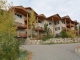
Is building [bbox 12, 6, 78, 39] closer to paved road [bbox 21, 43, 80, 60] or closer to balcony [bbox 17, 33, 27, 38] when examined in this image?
balcony [bbox 17, 33, 27, 38]

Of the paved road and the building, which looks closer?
the paved road

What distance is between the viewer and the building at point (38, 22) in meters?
40.8

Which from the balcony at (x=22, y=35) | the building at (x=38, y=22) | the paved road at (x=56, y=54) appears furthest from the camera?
the building at (x=38, y=22)

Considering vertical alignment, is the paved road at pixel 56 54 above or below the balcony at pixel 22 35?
below

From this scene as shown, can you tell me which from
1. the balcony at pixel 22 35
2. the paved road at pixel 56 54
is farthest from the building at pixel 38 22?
the paved road at pixel 56 54

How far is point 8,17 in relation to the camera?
59.6 feet

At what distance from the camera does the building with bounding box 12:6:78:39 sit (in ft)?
134

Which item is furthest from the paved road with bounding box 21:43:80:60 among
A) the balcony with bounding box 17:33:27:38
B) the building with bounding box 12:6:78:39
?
the balcony with bounding box 17:33:27:38

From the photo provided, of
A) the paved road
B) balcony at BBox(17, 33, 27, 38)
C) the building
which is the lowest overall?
the paved road

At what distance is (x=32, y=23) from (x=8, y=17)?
2369 cm

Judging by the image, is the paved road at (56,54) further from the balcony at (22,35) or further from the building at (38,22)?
the balcony at (22,35)

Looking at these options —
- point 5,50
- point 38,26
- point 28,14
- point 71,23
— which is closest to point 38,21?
point 38,26

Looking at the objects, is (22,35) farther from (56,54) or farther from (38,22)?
(56,54)

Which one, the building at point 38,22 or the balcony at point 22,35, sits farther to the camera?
the building at point 38,22
